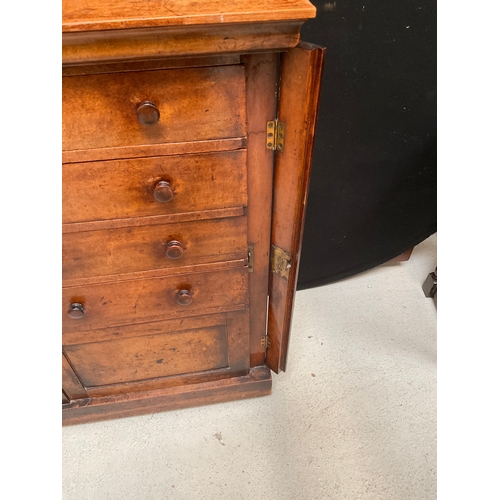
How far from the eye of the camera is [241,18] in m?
0.62

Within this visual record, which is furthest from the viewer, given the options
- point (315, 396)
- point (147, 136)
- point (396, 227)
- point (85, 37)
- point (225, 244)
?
point (396, 227)

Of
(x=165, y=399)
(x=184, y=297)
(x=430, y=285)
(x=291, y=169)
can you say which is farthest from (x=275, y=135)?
(x=430, y=285)

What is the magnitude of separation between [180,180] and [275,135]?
0.20 m

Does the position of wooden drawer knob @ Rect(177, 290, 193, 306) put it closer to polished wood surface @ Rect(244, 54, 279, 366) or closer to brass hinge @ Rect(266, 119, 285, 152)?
polished wood surface @ Rect(244, 54, 279, 366)

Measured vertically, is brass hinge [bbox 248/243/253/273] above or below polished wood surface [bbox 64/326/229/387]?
above

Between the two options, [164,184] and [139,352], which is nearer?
[164,184]

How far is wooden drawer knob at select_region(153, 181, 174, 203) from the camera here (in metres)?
0.83

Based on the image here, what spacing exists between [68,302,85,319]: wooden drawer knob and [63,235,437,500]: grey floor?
0.56 metres

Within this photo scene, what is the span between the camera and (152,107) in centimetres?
72

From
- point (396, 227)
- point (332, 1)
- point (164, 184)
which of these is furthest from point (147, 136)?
point (396, 227)

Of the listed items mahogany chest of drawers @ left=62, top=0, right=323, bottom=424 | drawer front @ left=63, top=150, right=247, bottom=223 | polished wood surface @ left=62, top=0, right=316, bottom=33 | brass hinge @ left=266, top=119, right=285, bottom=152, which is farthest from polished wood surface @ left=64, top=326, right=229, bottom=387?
polished wood surface @ left=62, top=0, right=316, bottom=33

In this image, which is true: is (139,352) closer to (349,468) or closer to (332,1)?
(349,468)

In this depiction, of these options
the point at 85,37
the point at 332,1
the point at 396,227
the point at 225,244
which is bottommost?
the point at 396,227

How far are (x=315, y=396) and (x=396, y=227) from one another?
736 mm
